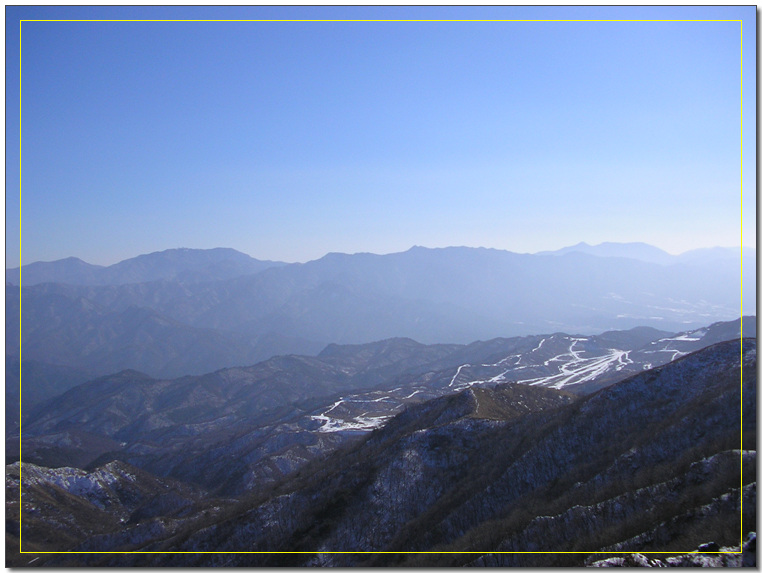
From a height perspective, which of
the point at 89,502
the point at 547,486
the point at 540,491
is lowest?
the point at 89,502

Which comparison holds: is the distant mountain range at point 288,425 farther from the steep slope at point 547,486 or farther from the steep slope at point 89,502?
the steep slope at point 547,486

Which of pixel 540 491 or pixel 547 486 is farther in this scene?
pixel 547 486

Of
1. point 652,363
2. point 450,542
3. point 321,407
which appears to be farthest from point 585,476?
point 652,363

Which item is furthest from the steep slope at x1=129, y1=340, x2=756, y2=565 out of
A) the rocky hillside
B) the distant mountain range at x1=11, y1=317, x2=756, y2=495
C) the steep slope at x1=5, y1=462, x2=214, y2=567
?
the steep slope at x1=5, y1=462, x2=214, y2=567

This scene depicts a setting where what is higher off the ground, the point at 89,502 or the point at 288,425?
the point at 89,502

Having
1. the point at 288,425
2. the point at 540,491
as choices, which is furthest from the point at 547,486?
the point at 288,425

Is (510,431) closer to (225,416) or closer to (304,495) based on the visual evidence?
(304,495)

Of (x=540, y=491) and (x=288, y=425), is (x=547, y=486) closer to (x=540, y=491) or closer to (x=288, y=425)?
(x=540, y=491)

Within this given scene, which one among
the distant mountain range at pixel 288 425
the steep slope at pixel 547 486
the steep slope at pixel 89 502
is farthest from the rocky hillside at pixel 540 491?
the distant mountain range at pixel 288 425

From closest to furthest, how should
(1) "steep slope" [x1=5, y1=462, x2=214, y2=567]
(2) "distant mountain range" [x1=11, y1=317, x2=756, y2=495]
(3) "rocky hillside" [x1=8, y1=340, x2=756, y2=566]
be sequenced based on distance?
(3) "rocky hillside" [x1=8, y1=340, x2=756, y2=566] < (1) "steep slope" [x1=5, y1=462, x2=214, y2=567] < (2) "distant mountain range" [x1=11, y1=317, x2=756, y2=495]

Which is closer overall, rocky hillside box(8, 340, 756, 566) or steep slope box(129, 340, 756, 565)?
rocky hillside box(8, 340, 756, 566)

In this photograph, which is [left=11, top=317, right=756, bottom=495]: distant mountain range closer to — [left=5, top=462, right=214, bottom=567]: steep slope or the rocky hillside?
[left=5, top=462, right=214, bottom=567]: steep slope
